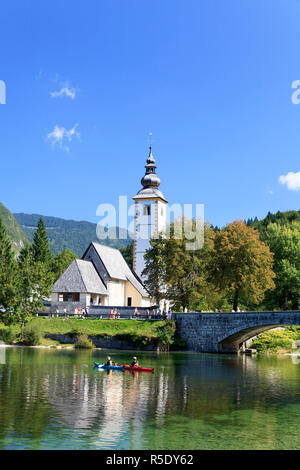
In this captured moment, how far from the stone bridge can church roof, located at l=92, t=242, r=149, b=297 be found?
72.2ft

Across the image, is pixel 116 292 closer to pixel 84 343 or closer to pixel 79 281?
pixel 79 281

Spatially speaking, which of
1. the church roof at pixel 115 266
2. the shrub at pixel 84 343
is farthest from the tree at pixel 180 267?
the church roof at pixel 115 266

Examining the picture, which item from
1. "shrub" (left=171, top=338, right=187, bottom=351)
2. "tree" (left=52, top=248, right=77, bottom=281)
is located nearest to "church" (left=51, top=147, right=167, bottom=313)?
"shrub" (left=171, top=338, right=187, bottom=351)

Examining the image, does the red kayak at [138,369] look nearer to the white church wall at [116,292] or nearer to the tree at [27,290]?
the tree at [27,290]

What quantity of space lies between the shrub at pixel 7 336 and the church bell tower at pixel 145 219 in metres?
32.5

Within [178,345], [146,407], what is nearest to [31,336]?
[178,345]

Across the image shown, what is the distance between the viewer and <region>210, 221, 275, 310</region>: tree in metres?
61.6

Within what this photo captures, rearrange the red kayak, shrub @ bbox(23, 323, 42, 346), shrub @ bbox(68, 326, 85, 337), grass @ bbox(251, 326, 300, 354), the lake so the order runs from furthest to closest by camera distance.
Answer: grass @ bbox(251, 326, 300, 354), shrub @ bbox(68, 326, 85, 337), shrub @ bbox(23, 323, 42, 346), the red kayak, the lake

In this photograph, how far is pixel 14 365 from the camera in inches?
1474

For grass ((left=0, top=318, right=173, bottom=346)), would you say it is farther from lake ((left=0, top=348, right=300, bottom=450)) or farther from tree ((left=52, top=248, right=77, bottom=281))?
tree ((left=52, top=248, right=77, bottom=281))

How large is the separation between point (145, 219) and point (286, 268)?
25.7 meters

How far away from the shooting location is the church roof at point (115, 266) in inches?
3121

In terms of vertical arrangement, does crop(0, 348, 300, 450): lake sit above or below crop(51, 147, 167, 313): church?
below
